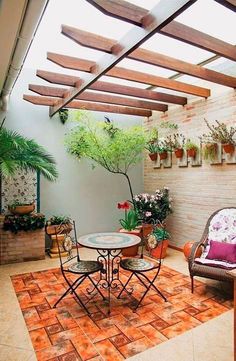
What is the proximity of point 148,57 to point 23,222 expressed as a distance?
3.35 metres

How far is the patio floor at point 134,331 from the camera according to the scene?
2.23 metres

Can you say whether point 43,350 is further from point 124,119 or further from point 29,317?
point 124,119

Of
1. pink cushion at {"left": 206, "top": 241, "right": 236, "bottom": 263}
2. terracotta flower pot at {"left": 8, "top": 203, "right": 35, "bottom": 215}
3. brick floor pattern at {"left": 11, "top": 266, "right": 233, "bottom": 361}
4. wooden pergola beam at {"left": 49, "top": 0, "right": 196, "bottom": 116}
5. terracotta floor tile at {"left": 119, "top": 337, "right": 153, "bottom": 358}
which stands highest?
wooden pergola beam at {"left": 49, "top": 0, "right": 196, "bottom": 116}

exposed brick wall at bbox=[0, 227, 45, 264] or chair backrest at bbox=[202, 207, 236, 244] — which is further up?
chair backrest at bbox=[202, 207, 236, 244]

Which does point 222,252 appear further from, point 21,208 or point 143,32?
point 21,208

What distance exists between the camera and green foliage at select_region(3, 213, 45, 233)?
4.59 metres

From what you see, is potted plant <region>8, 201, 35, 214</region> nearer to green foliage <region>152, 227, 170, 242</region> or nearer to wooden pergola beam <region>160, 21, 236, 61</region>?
green foliage <region>152, 227, 170, 242</region>

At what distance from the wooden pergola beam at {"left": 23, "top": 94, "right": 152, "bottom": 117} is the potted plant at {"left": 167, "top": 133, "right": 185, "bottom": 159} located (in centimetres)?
103

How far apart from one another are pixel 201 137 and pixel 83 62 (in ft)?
8.36

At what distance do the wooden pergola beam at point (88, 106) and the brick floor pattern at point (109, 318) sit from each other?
315cm

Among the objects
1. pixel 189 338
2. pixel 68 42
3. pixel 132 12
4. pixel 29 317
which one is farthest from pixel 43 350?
pixel 68 42

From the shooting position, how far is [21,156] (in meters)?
4.72

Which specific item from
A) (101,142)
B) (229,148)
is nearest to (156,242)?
(229,148)

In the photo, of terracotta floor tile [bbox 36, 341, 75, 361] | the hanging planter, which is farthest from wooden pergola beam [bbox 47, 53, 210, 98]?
terracotta floor tile [bbox 36, 341, 75, 361]
